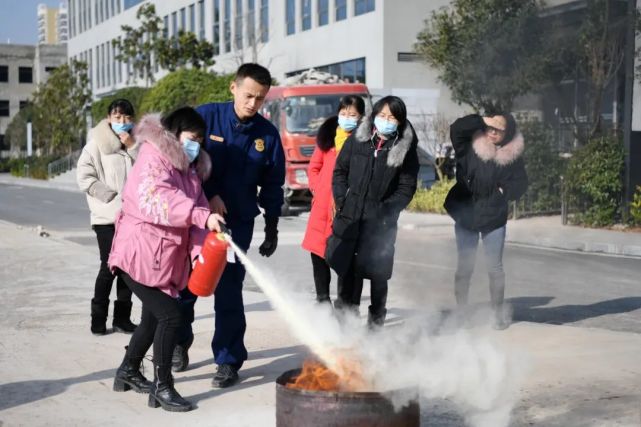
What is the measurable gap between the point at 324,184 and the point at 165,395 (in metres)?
2.69

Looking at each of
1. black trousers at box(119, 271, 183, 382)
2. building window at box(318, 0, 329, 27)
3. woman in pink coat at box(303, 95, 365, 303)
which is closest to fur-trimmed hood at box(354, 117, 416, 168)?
woman in pink coat at box(303, 95, 365, 303)

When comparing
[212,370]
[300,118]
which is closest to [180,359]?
[212,370]

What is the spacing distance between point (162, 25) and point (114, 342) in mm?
53948

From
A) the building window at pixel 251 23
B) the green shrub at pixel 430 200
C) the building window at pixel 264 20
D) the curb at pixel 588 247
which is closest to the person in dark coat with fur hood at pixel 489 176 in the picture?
the curb at pixel 588 247

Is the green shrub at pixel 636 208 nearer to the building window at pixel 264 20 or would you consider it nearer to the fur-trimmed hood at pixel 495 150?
the fur-trimmed hood at pixel 495 150

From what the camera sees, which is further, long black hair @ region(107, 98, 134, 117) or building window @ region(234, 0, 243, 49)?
building window @ region(234, 0, 243, 49)

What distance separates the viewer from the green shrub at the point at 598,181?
1872 cm

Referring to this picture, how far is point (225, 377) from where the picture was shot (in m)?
6.61

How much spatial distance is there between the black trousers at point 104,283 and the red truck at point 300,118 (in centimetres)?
1564

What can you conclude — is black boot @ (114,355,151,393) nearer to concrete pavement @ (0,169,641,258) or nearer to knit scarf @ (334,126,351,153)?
knit scarf @ (334,126,351,153)

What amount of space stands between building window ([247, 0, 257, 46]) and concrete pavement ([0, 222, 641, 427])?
34971 mm

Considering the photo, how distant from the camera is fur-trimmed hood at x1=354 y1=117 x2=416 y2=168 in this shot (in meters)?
7.07

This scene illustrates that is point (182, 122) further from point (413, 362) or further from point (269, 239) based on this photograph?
point (413, 362)

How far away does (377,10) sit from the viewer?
36.1 meters
